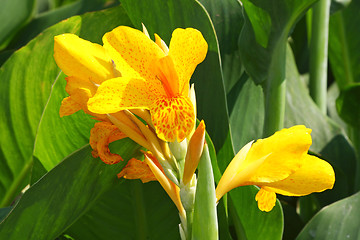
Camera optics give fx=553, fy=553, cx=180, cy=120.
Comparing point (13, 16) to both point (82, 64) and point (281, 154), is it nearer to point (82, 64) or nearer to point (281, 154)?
point (82, 64)

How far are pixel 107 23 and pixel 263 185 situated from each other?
548mm

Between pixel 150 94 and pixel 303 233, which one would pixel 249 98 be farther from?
pixel 150 94

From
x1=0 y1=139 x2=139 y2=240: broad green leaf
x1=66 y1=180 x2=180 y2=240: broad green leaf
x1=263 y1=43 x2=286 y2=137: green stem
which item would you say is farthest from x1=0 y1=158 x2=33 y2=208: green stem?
x1=263 y1=43 x2=286 y2=137: green stem

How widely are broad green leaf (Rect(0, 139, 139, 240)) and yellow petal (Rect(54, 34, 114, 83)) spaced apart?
0.48 ft

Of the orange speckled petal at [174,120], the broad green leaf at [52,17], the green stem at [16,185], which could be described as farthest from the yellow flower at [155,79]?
the broad green leaf at [52,17]

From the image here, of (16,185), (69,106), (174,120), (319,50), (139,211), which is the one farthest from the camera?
(319,50)

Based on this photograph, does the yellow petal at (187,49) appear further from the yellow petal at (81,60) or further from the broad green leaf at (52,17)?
the broad green leaf at (52,17)

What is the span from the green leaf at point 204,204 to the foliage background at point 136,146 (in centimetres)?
20

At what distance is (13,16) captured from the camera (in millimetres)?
1438

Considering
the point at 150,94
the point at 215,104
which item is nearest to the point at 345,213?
the point at 215,104

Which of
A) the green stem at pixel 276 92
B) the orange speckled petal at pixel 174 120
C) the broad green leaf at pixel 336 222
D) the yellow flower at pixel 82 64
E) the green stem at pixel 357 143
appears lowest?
the green stem at pixel 357 143

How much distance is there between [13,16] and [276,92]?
2.45 feet

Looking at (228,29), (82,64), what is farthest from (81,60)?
(228,29)

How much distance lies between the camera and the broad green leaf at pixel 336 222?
0.95 metres
